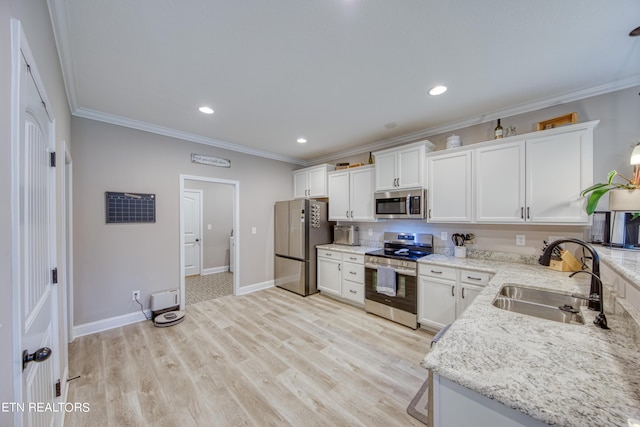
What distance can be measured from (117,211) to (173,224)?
65 cm

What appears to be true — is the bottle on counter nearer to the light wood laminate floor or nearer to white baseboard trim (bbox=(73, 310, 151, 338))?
the light wood laminate floor

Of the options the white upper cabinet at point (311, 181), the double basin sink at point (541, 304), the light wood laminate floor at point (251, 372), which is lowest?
the light wood laminate floor at point (251, 372)

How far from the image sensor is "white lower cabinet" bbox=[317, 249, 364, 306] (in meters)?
3.57

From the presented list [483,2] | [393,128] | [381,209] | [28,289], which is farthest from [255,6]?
[381,209]

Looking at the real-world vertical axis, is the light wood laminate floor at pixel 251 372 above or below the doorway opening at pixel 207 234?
below

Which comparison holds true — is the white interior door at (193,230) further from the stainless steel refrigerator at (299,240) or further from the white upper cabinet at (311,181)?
the white upper cabinet at (311,181)

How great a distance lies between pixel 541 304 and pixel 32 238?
289 centimetres

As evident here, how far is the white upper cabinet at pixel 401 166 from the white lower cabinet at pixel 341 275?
3.78ft

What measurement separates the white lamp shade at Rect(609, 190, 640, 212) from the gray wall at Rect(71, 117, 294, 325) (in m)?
4.39

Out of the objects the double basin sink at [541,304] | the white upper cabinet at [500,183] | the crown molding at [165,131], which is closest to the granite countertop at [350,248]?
the white upper cabinet at [500,183]

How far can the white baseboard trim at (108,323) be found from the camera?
278 cm

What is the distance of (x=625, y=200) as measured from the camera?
1667mm

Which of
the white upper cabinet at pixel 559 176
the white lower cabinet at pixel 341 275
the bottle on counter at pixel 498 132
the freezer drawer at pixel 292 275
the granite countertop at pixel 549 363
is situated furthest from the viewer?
the freezer drawer at pixel 292 275

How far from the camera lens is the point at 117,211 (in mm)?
3020
